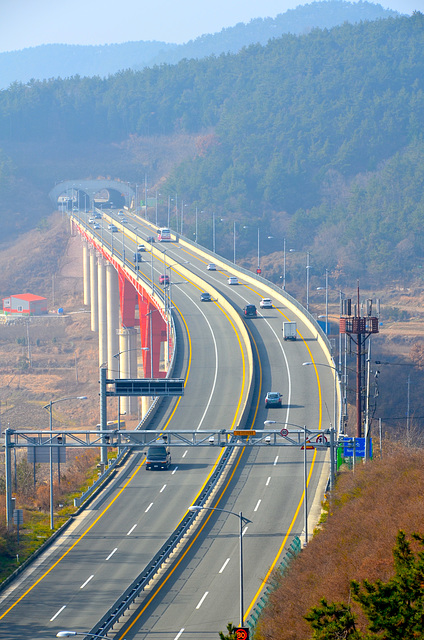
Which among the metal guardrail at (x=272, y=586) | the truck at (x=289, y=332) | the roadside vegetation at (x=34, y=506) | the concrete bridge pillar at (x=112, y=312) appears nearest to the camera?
the metal guardrail at (x=272, y=586)

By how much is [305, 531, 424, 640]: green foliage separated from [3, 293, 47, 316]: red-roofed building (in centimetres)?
14436

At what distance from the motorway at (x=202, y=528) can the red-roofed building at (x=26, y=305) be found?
295 feet

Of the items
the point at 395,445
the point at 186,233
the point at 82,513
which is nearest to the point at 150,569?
the point at 82,513

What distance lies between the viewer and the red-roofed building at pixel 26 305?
6511 inches

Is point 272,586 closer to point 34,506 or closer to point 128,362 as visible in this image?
point 34,506

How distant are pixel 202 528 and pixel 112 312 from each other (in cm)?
8945

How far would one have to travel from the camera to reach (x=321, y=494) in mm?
51500

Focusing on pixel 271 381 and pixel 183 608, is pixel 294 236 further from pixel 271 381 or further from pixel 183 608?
pixel 183 608

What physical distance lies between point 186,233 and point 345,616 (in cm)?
16222

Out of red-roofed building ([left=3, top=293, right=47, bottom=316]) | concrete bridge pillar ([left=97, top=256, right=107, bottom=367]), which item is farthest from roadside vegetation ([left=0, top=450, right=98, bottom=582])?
red-roofed building ([left=3, top=293, right=47, bottom=316])

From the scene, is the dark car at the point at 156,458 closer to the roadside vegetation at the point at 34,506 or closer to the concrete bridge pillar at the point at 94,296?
the roadside vegetation at the point at 34,506

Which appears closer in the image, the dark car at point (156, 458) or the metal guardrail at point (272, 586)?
the metal guardrail at point (272, 586)

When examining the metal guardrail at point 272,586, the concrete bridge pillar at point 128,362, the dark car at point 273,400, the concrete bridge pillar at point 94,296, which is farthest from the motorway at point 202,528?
the concrete bridge pillar at point 94,296

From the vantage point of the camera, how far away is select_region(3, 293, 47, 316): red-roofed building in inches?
6511
